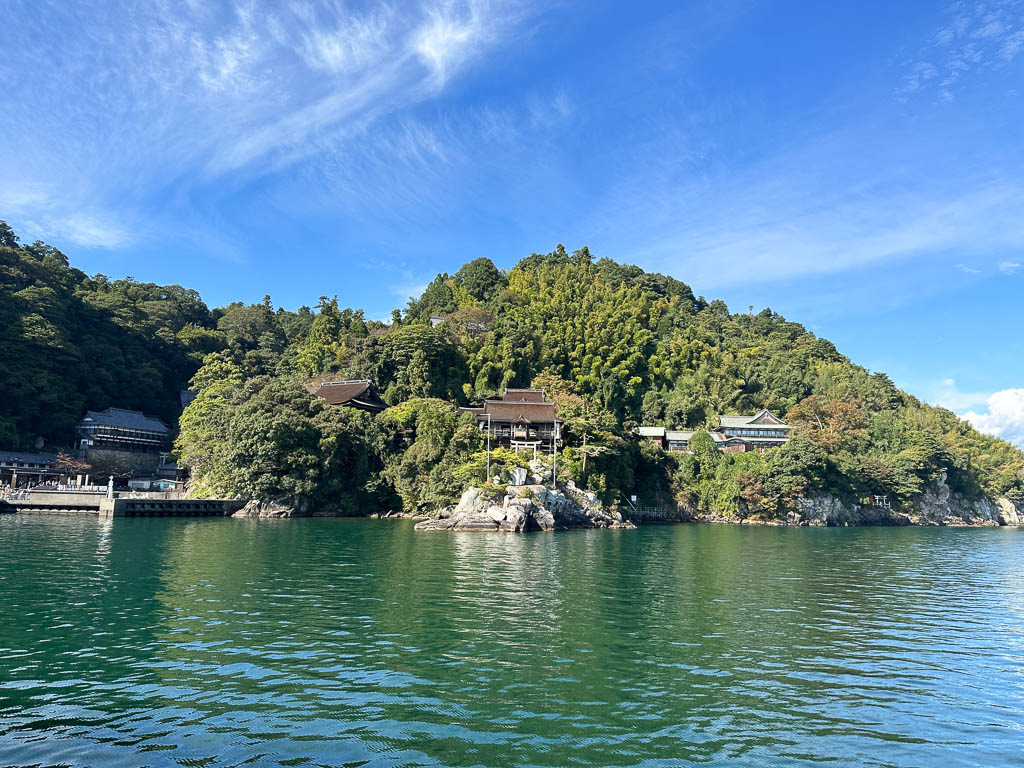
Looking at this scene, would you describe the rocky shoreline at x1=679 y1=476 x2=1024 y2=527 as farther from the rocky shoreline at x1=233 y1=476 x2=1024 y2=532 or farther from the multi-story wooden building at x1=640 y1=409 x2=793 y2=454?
the multi-story wooden building at x1=640 y1=409 x2=793 y2=454

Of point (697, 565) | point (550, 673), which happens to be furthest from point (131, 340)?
point (550, 673)

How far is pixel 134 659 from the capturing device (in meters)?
11.4

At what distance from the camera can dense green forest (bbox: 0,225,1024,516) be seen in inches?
1957

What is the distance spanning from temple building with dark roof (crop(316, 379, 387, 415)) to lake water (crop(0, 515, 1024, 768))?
32.4 meters

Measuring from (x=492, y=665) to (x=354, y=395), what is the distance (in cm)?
4741

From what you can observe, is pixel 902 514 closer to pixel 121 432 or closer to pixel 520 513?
pixel 520 513

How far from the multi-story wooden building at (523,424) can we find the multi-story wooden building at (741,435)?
18.7 metres

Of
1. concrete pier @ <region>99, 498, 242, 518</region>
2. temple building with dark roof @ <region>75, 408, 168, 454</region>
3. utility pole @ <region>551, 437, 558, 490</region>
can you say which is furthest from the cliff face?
temple building with dark roof @ <region>75, 408, 168, 454</region>

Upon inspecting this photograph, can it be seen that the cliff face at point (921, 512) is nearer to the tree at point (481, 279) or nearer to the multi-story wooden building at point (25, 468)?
the tree at point (481, 279)

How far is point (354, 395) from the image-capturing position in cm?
5688

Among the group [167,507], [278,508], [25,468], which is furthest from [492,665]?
[25,468]

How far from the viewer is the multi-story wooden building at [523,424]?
48.5 metres

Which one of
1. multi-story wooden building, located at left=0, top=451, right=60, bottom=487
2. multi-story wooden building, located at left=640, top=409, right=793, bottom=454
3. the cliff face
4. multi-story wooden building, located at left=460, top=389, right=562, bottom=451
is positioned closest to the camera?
multi-story wooden building, located at left=460, top=389, right=562, bottom=451

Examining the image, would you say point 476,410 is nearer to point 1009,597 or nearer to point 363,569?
point 363,569
